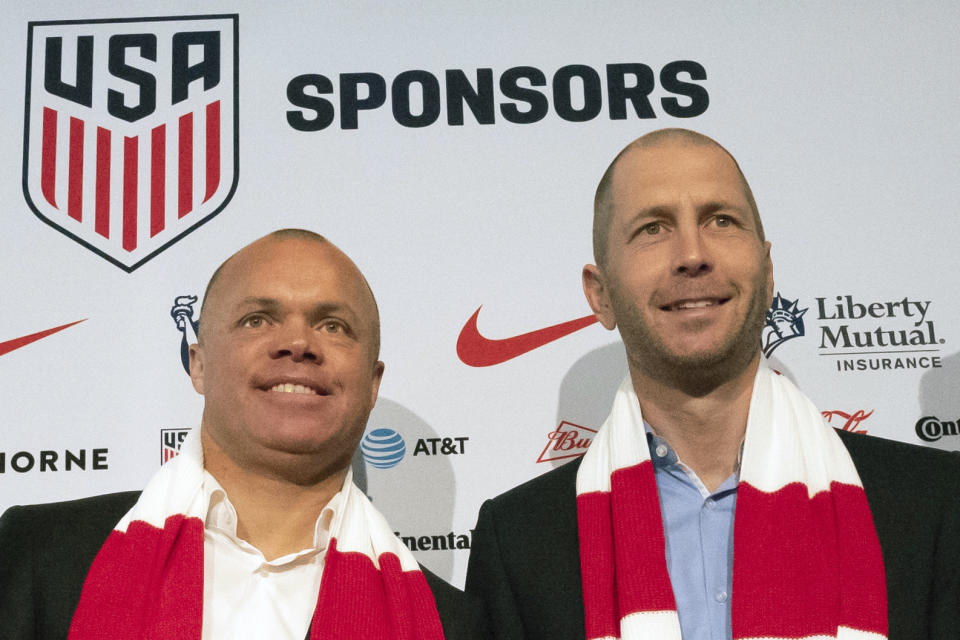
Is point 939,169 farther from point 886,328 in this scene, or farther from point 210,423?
point 210,423

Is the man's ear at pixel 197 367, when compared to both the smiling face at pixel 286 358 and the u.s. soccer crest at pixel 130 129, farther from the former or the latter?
the u.s. soccer crest at pixel 130 129

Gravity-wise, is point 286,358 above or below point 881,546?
above

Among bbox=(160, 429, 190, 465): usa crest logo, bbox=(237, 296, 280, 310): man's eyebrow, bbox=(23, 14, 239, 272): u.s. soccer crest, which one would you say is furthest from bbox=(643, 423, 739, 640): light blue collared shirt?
bbox=(23, 14, 239, 272): u.s. soccer crest

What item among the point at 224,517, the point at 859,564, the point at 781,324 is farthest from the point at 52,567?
the point at 781,324

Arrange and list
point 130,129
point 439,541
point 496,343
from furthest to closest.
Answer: point 130,129 → point 496,343 → point 439,541

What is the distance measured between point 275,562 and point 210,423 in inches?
14.6

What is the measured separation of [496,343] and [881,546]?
125 cm

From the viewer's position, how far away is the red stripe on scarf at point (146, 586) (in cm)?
198

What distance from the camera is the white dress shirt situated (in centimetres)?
207

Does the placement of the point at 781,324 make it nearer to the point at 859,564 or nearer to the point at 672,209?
the point at 672,209

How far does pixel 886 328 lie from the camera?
9.55ft

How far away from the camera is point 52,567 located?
2.04 meters

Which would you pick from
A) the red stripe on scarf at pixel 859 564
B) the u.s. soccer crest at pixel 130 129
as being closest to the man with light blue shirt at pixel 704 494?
the red stripe on scarf at pixel 859 564

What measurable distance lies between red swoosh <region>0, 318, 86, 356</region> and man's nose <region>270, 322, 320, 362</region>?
38.1 inches
